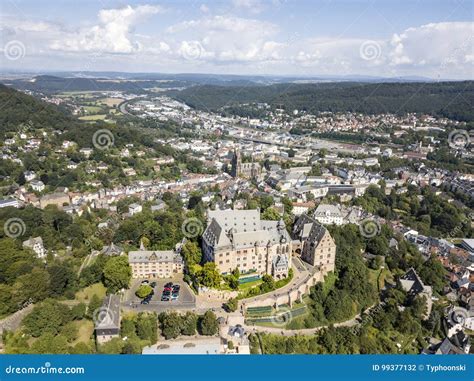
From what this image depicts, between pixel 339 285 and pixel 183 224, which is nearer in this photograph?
pixel 339 285

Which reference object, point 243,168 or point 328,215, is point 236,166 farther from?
point 328,215

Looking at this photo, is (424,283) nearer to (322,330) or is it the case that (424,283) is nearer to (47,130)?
(322,330)

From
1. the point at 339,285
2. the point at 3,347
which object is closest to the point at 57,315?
the point at 3,347

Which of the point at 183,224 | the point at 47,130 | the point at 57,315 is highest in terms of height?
the point at 47,130

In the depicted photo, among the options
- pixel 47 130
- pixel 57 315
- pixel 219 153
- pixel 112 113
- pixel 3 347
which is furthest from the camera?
pixel 112 113

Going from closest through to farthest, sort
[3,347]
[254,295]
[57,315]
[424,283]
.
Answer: [3,347], [57,315], [254,295], [424,283]

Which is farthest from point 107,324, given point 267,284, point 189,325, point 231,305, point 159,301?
point 267,284

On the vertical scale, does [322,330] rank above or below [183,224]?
below
